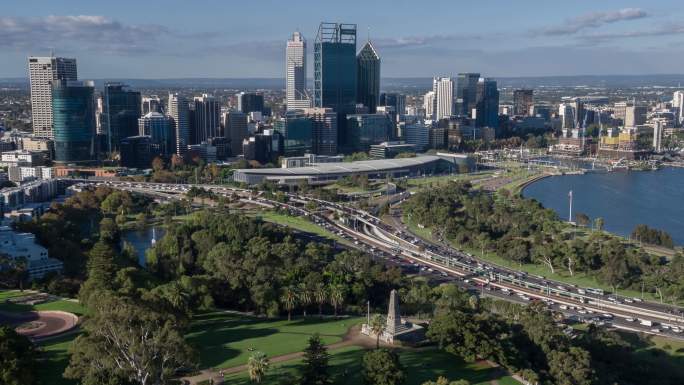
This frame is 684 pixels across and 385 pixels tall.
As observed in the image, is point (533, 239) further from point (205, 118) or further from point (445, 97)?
point (445, 97)

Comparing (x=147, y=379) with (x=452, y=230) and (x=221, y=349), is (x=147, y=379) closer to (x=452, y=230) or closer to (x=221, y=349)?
(x=221, y=349)

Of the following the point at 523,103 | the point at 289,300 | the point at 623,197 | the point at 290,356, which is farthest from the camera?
the point at 523,103

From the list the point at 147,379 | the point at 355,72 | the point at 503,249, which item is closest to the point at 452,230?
the point at 503,249

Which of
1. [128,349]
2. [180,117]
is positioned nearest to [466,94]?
[180,117]

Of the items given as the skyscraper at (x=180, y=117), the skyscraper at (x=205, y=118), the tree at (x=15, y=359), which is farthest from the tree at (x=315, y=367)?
the skyscraper at (x=205, y=118)

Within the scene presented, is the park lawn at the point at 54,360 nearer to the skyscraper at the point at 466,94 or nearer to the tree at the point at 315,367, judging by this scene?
the tree at the point at 315,367

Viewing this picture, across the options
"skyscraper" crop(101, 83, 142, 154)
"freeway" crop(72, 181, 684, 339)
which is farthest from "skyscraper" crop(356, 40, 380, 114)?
"freeway" crop(72, 181, 684, 339)

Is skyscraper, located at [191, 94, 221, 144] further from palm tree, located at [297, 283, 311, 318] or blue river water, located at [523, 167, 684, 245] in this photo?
palm tree, located at [297, 283, 311, 318]
